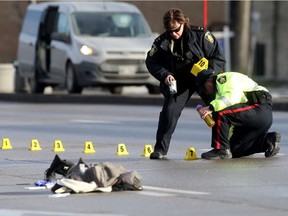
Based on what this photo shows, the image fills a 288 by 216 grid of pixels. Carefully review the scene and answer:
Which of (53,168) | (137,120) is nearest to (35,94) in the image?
(137,120)

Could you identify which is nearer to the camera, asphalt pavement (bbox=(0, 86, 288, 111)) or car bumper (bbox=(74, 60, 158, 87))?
asphalt pavement (bbox=(0, 86, 288, 111))

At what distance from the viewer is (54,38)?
27750 millimetres

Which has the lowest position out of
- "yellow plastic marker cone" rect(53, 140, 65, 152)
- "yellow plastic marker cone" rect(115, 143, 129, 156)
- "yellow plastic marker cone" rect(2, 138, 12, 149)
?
"yellow plastic marker cone" rect(2, 138, 12, 149)

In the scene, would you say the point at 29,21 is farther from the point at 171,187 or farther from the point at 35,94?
the point at 171,187

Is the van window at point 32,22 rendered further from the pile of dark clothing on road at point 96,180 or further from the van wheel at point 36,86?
the pile of dark clothing on road at point 96,180

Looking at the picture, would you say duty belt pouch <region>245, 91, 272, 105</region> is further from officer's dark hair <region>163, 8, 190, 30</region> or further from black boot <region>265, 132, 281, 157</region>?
officer's dark hair <region>163, 8, 190, 30</region>

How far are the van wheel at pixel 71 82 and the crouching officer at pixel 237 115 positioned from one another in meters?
13.9

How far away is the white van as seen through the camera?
26.5 m

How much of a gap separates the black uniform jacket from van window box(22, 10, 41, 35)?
15642 millimetres

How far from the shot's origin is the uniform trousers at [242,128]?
42.2 ft

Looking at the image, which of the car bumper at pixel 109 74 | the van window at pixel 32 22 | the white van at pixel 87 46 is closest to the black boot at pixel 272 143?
the white van at pixel 87 46

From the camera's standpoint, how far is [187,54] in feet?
43.4

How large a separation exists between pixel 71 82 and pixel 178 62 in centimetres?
1392

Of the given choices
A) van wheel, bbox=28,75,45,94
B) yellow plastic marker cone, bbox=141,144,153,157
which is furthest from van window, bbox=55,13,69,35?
yellow plastic marker cone, bbox=141,144,153,157
